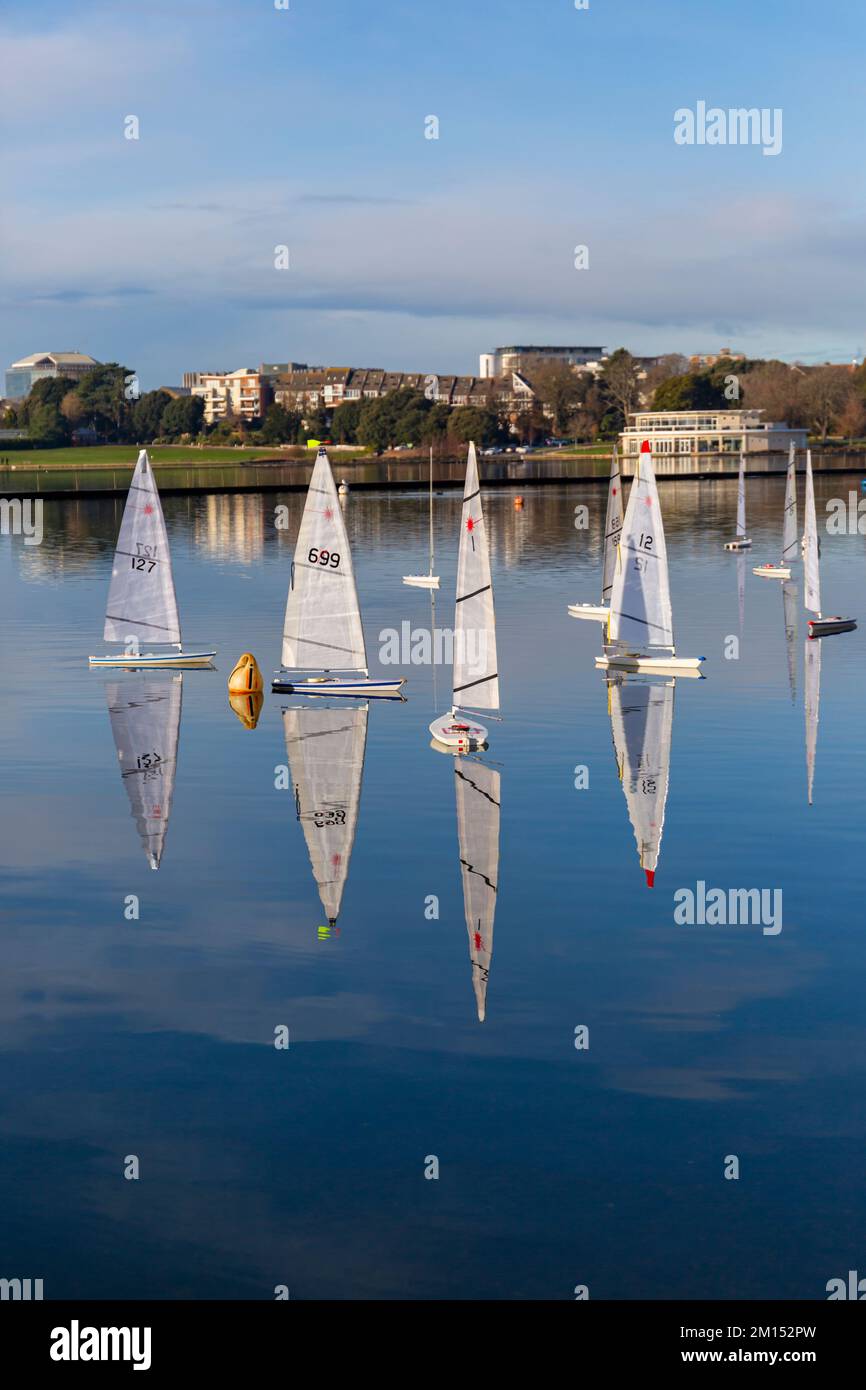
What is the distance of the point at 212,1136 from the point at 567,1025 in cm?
646

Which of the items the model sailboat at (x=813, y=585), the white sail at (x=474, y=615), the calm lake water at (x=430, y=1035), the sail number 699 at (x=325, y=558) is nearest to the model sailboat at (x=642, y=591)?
the calm lake water at (x=430, y=1035)

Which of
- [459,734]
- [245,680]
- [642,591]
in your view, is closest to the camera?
[459,734]

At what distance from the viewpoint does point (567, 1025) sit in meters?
25.7

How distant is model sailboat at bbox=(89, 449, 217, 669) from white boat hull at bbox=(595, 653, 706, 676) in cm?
1685

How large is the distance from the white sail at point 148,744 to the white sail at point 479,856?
7116 mm

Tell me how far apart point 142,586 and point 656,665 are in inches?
800

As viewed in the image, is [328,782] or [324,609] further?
[324,609]

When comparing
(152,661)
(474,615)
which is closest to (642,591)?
(474,615)

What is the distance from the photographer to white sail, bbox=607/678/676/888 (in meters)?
37.9

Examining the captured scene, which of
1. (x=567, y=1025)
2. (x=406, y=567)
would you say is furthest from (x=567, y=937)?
(x=406, y=567)

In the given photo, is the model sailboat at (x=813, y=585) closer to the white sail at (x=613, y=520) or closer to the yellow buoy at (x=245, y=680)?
the white sail at (x=613, y=520)

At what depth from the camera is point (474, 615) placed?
46938 mm

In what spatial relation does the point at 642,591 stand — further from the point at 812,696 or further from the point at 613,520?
the point at 613,520
